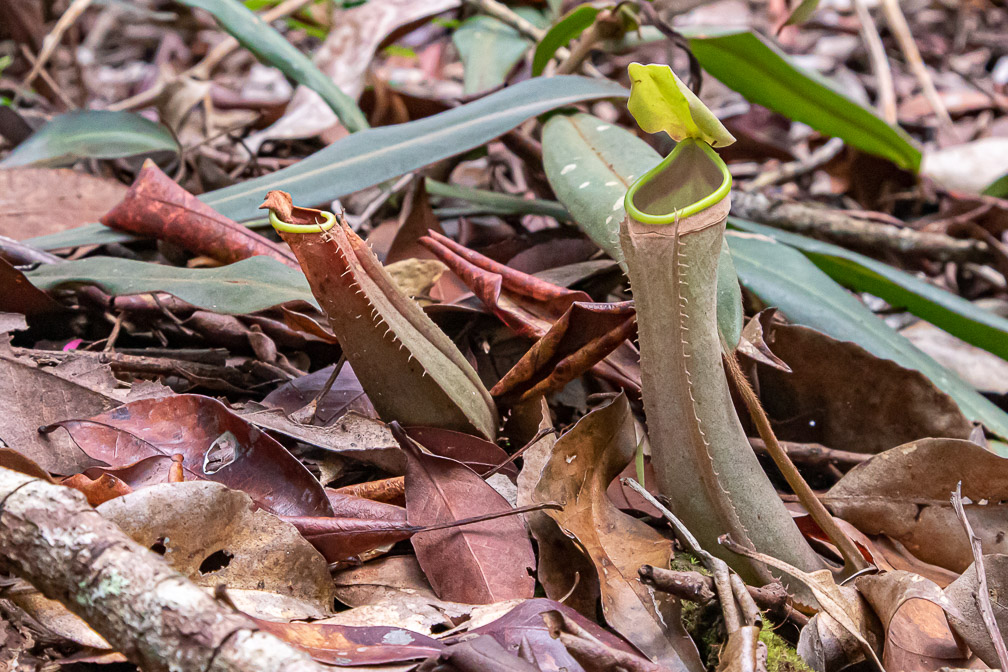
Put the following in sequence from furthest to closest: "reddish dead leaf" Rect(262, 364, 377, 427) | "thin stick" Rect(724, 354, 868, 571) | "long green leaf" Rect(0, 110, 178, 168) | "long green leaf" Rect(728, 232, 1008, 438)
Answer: "long green leaf" Rect(0, 110, 178, 168)
"long green leaf" Rect(728, 232, 1008, 438)
"reddish dead leaf" Rect(262, 364, 377, 427)
"thin stick" Rect(724, 354, 868, 571)

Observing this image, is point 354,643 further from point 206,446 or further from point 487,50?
point 487,50

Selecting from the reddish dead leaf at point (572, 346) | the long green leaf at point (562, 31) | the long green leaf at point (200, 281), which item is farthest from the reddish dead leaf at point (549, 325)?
the long green leaf at point (562, 31)

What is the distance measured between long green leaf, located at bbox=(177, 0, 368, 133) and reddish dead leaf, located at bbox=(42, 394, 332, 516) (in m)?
0.89

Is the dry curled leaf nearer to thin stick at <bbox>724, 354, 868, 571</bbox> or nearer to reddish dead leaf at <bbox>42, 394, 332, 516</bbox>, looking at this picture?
reddish dead leaf at <bbox>42, 394, 332, 516</bbox>

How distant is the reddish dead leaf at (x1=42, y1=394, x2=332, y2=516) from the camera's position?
2.64ft

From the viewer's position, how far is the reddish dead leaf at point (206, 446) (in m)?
0.81

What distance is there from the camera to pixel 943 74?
2.82m

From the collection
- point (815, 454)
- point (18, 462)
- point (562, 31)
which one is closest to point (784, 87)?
point (562, 31)

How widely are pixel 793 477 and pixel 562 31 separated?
120 cm

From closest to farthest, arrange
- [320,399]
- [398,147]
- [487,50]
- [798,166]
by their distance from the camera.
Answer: [320,399]
[398,147]
[487,50]
[798,166]

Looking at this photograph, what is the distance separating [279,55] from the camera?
5.15ft

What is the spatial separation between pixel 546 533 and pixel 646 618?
126 millimetres

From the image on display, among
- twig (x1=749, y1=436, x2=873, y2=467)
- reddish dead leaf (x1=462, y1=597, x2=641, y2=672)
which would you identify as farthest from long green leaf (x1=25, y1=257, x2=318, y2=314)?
twig (x1=749, y1=436, x2=873, y2=467)

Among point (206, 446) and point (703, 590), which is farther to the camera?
point (206, 446)
